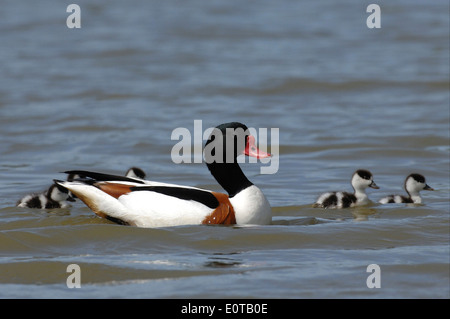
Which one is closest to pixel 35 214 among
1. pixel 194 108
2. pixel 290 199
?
pixel 290 199

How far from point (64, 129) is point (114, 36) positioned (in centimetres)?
969

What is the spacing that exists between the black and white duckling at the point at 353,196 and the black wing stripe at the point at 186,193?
1.82 metres

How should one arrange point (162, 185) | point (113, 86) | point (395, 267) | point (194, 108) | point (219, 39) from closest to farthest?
point (395, 267), point (162, 185), point (194, 108), point (113, 86), point (219, 39)

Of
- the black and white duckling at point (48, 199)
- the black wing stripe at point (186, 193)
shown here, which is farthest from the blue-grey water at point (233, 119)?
the black wing stripe at point (186, 193)

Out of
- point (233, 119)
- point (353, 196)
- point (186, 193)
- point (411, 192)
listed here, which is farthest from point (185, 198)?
point (233, 119)

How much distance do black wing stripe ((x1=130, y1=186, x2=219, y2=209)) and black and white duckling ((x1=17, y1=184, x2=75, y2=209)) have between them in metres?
1.65

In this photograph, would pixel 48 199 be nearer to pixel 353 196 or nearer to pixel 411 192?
pixel 353 196

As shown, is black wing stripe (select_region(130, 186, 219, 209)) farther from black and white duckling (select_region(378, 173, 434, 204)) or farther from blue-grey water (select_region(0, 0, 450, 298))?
black and white duckling (select_region(378, 173, 434, 204))

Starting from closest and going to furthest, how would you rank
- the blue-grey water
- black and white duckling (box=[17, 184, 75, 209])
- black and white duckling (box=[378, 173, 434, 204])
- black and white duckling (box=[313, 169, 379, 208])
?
1. the blue-grey water
2. black and white duckling (box=[17, 184, 75, 209])
3. black and white duckling (box=[313, 169, 379, 208])
4. black and white duckling (box=[378, 173, 434, 204])

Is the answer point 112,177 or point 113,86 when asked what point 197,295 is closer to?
point 112,177

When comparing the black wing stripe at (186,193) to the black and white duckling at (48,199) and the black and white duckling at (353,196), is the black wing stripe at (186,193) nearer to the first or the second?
the black and white duckling at (48,199)

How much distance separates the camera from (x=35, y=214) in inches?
389

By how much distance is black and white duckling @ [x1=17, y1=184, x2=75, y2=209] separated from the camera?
10195mm

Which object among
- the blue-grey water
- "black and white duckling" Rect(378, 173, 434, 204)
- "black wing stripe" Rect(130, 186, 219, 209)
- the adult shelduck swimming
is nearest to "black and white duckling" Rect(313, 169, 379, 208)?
the blue-grey water
